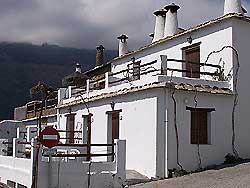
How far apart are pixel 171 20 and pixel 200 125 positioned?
27.1 feet

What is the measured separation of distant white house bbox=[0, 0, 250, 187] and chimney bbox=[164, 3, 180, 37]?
2.47 m

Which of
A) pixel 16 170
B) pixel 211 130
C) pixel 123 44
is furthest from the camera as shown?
pixel 123 44

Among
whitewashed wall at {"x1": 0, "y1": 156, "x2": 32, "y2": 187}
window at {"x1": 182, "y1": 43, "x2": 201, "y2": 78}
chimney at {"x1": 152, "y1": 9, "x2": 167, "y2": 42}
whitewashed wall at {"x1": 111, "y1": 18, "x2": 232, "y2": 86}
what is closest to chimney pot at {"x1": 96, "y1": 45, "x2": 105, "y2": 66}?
chimney at {"x1": 152, "y1": 9, "x2": 167, "y2": 42}

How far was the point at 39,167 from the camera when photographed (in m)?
15.8

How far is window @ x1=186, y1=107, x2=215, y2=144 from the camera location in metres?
18.7

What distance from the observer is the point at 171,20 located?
25594 millimetres

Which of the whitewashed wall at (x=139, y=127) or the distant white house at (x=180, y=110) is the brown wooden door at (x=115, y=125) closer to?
the distant white house at (x=180, y=110)

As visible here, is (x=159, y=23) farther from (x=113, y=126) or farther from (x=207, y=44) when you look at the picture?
(x=113, y=126)

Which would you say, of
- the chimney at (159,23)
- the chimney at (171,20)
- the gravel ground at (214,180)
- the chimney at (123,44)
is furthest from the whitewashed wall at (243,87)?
the chimney at (123,44)

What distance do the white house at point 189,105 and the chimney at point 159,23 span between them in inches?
155

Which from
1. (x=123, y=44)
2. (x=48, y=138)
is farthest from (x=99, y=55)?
(x=48, y=138)

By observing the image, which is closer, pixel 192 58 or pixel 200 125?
pixel 200 125

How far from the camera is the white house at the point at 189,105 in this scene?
1808 centimetres

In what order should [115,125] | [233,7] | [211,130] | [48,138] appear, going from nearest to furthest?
[48,138] < [211,130] < [115,125] < [233,7]
